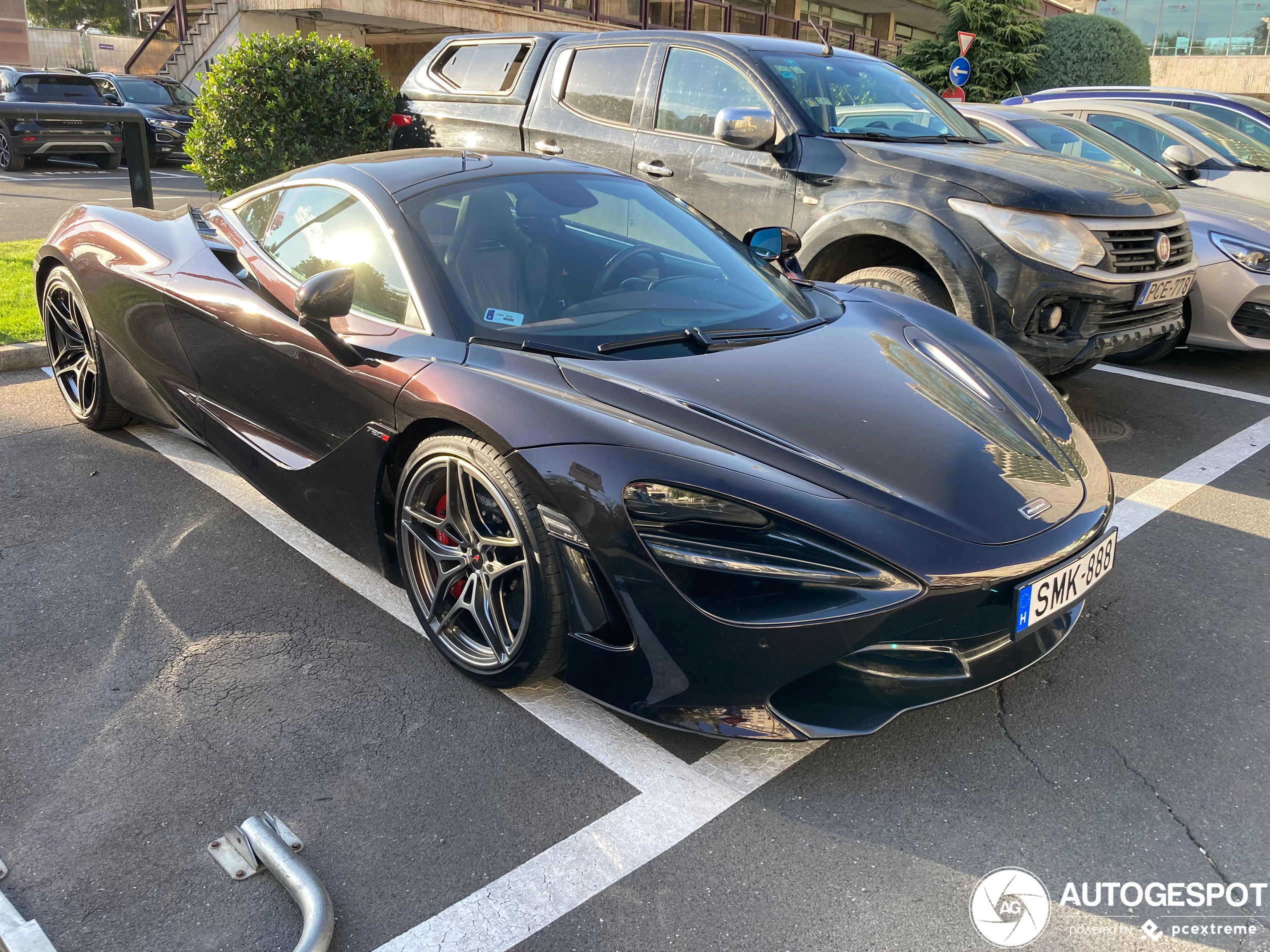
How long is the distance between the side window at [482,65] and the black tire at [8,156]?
467 inches

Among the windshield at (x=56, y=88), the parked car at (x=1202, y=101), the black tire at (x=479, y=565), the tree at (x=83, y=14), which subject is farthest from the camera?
the tree at (x=83, y=14)

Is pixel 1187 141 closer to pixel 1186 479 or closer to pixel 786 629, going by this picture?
pixel 1186 479

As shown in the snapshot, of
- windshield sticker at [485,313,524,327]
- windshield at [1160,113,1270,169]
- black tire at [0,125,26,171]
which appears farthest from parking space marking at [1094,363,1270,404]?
black tire at [0,125,26,171]

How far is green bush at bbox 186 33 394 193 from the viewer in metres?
7.52

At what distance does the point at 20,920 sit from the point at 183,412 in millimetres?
2179

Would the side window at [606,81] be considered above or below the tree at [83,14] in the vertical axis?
below

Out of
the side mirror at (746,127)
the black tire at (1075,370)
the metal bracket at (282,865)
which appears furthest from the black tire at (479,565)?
the black tire at (1075,370)

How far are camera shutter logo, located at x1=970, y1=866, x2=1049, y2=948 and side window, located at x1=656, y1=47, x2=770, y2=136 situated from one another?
4247mm

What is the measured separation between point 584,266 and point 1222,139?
23.5 feet

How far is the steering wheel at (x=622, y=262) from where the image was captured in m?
3.23

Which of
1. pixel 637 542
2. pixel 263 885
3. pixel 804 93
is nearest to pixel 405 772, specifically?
pixel 263 885

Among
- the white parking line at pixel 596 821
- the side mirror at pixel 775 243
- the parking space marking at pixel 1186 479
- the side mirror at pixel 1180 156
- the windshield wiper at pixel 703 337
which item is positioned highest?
the side mirror at pixel 1180 156

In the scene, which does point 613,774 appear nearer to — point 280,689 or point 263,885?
point 263,885

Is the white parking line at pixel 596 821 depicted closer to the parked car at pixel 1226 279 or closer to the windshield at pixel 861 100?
the windshield at pixel 861 100
